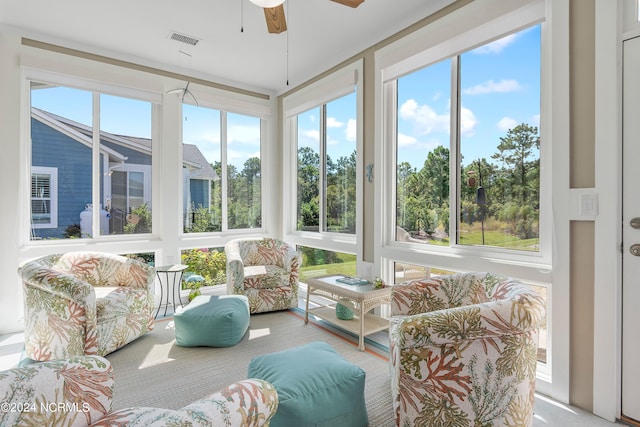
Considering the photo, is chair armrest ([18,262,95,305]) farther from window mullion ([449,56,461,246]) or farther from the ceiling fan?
window mullion ([449,56,461,246])

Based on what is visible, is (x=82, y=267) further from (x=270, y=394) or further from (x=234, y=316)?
(x=270, y=394)

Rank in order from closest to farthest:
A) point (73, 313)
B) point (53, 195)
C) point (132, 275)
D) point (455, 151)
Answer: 1. point (73, 313)
2. point (455, 151)
3. point (132, 275)
4. point (53, 195)

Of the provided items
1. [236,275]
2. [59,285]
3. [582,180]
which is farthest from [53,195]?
[582,180]

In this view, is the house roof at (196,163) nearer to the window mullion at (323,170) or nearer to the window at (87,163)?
the window at (87,163)

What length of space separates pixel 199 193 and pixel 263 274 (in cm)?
157

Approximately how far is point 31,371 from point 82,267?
274 cm

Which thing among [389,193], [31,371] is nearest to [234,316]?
[389,193]

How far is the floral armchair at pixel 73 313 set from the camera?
2.36 meters

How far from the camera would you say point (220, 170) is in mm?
4629

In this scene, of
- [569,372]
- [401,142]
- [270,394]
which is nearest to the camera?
[270,394]

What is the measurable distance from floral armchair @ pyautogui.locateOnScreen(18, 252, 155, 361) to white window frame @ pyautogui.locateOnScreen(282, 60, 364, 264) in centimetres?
211

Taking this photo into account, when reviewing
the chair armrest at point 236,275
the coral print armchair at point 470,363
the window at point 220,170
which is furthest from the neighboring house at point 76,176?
the coral print armchair at point 470,363

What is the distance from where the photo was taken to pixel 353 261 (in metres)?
3.85

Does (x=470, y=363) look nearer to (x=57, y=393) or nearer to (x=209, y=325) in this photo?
(x=57, y=393)
